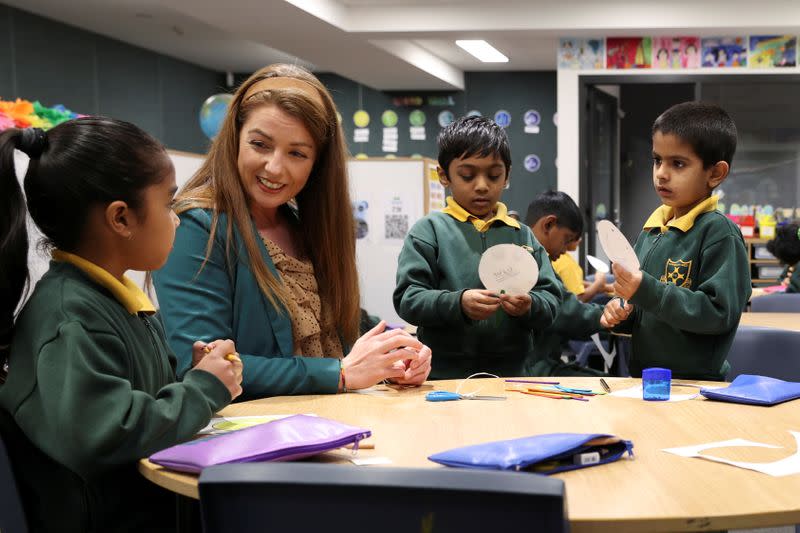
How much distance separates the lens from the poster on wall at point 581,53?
8.61 metres

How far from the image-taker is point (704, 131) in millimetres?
2320

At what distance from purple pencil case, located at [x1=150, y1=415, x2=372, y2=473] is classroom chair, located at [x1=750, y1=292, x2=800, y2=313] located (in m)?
3.70

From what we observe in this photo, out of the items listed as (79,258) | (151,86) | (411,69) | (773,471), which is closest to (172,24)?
(151,86)

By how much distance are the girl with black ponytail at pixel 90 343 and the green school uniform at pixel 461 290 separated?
107cm

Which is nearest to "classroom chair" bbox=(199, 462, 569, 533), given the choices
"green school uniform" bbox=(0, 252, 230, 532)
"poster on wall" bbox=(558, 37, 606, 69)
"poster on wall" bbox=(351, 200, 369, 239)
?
"green school uniform" bbox=(0, 252, 230, 532)

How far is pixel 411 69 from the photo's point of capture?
1054 centimetres

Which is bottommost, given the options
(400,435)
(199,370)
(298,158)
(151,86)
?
(400,435)

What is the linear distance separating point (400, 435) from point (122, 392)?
465mm

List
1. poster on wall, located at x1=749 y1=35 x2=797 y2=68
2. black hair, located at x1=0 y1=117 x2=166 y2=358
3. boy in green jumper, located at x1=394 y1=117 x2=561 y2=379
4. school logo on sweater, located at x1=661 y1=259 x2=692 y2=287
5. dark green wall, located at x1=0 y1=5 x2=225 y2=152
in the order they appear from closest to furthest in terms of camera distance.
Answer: black hair, located at x1=0 y1=117 x2=166 y2=358 < school logo on sweater, located at x1=661 y1=259 x2=692 y2=287 < boy in green jumper, located at x1=394 y1=117 x2=561 y2=379 < poster on wall, located at x1=749 y1=35 x2=797 y2=68 < dark green wall, located at x1=0 y1=5 x2=225 y2=152

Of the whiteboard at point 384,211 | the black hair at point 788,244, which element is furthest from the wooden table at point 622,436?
the whiteboard at point 384,211

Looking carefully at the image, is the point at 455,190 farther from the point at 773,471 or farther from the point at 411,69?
the point at 411,69

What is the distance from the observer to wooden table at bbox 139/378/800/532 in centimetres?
106

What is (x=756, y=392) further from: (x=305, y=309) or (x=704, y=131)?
(x=305, y=309)

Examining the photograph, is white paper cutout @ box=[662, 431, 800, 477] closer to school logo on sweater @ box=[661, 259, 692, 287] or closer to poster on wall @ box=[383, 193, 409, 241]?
school logo on sweater @ box=[661, 259, 692, 287]
